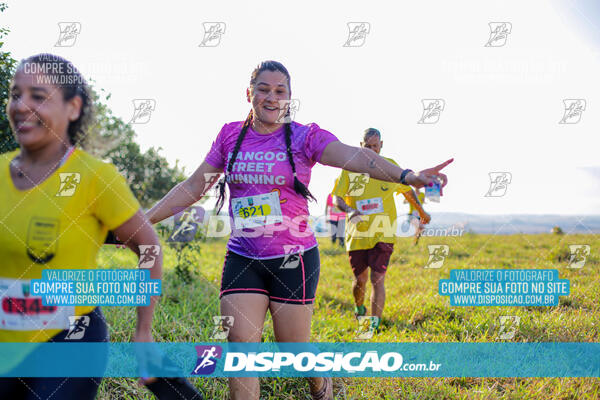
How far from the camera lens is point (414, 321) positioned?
17.6 feet

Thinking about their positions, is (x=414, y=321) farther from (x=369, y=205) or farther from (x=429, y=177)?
(x=429, y=177)

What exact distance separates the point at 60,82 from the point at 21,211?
0.56 metres

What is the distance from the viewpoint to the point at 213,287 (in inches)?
261

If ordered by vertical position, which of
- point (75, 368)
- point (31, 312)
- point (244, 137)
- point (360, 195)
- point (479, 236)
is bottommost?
point (479, 236)

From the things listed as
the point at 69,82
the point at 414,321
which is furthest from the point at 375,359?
the point at 69,82

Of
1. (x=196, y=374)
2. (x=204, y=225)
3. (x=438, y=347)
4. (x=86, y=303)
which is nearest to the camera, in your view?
(x=86, y=303)

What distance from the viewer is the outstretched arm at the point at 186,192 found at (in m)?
2.83

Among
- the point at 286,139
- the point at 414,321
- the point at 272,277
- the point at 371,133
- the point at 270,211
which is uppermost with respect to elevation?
the point at 371,133

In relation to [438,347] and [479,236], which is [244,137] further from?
[479,236]

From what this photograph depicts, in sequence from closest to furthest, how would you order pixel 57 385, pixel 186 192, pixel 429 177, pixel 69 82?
pixel 57 385 < pixel 69 82 < pixel 429 177 < pixel 186 192

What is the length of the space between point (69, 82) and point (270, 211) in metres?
1.33

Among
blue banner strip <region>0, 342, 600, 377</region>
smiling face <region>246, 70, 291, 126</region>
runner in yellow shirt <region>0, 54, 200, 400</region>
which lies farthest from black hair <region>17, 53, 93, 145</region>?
blue banner strip <region>0, 342, 600, 377</region>

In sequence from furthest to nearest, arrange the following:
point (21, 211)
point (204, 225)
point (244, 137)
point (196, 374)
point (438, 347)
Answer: point (204, 225), point (438, 347), point (196, 374), point (244, 137), point (21, 211)

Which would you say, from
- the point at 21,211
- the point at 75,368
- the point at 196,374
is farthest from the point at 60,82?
the point at 196,374
